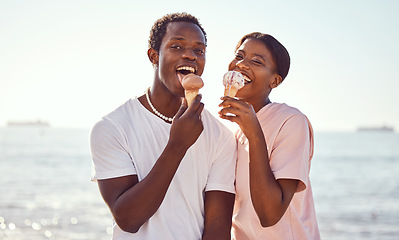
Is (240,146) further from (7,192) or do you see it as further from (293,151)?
(7,192)

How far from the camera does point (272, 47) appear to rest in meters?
3.88

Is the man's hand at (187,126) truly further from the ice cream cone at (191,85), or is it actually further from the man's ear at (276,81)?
the man's ear at (276,81)

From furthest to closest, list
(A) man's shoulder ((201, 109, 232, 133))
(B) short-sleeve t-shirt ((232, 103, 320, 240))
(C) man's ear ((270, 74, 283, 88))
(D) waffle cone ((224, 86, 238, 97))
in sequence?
(C) man's ear ((270, 74, 283, 88)) < (A) man's shoulder ((201, 109, 232, 133)) < (D) waffle cone ((224, 86, 238, 97)) < (B) short-sleeve t-shirt ((232, 103, 320, 240))

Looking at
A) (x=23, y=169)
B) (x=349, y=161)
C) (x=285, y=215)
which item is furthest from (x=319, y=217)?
(x=349, y=161)

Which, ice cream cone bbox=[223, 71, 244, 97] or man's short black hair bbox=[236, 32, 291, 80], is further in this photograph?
man's short black hair bbox=[236, 32, 291, 80]

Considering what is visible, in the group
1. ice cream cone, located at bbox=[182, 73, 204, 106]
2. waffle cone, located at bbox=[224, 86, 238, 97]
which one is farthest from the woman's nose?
ice cream cone, located at bbox=[182, 73, 204, 106]

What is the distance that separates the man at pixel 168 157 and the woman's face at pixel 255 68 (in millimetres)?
380

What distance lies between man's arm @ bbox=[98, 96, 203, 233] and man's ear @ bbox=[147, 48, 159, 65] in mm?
651

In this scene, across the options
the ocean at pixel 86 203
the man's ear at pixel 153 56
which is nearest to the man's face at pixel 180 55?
the man's ear at pixel 153 56

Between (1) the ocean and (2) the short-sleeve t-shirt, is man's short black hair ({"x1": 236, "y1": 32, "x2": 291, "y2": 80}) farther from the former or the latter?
(1) the ocean

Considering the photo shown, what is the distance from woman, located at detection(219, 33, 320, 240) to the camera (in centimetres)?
338

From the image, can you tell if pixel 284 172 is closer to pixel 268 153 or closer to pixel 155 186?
pixel 268 153

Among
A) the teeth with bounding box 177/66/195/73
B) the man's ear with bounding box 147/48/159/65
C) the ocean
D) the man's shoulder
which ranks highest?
the man's ear with bounding box 147/48/159/65

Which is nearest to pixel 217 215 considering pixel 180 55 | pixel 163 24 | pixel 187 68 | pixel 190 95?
pixel 190 95
